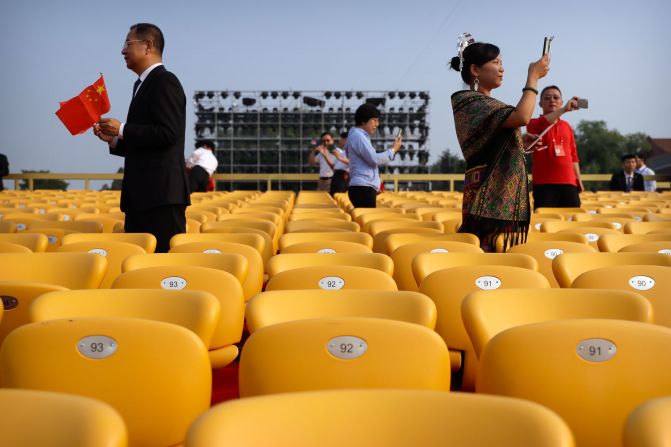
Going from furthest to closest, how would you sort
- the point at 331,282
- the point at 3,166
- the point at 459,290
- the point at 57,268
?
the point at 3,166 → the point at 57,268 → the point at 331,282 → the point at 459,290

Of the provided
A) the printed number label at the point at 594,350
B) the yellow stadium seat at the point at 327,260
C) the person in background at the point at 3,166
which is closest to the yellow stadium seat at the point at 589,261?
the yellow stadium seat at the point at 327,260

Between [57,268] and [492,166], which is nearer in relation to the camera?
[57,268]

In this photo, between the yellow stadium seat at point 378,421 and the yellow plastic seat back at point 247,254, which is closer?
the yellow stadium seat at point 378,421

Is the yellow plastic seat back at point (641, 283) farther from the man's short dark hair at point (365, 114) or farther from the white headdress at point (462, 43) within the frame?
the man's short dark hair at point (365, 114)

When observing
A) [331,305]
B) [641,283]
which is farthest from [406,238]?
[331,305]

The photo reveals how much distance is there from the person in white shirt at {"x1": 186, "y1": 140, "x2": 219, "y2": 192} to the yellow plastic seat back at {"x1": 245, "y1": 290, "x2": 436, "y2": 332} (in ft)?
36.5

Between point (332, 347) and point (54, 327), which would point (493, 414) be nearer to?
point (332, 347)

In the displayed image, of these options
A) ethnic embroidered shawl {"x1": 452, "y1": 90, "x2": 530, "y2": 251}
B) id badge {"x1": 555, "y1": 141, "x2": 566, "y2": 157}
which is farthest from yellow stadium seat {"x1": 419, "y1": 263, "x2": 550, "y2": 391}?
id badge {"x1": 555, "y1": 141, "x2": 566, "y2": 157}

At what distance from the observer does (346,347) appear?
203cm

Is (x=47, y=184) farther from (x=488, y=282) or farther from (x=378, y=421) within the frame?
(x=378, y=421)

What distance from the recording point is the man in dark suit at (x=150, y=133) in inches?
176

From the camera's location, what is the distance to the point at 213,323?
2520mm

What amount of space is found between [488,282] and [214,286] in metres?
1.06

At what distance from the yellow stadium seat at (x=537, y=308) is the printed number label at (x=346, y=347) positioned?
1.71 ft
